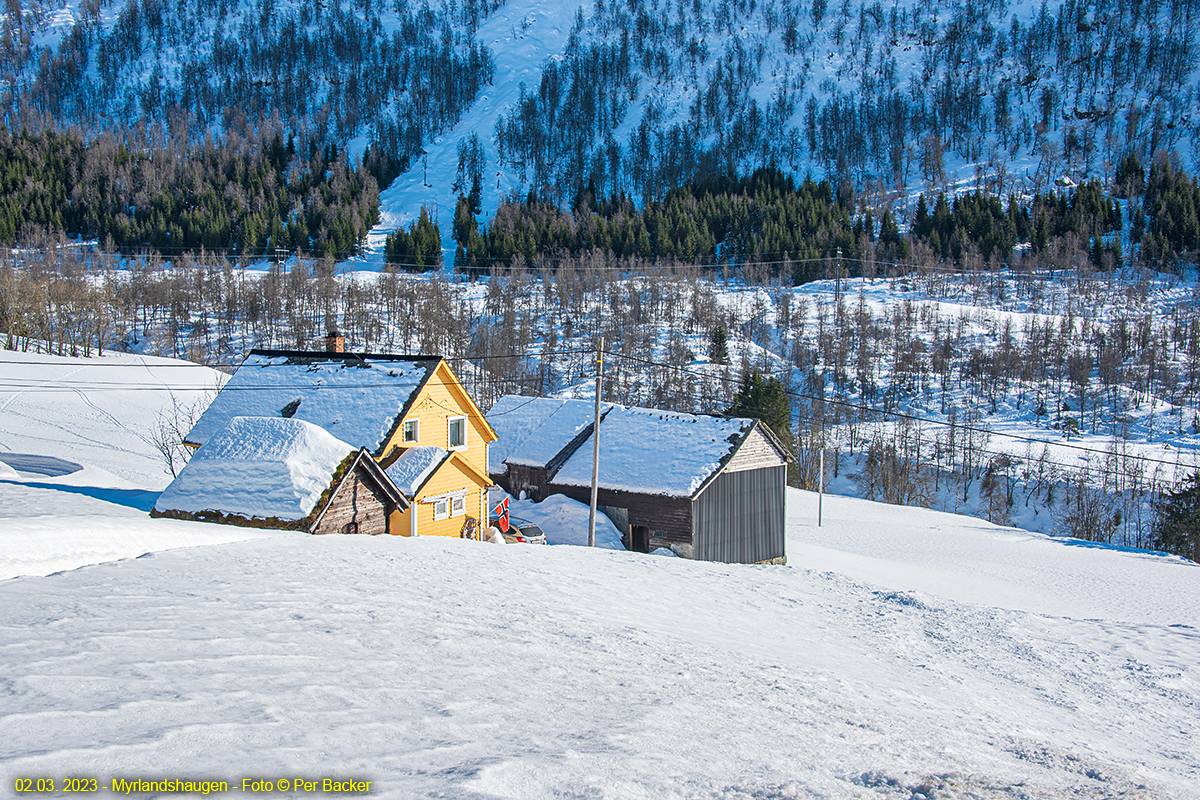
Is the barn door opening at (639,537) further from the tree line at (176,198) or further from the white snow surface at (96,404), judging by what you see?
the tree line at (176,198)

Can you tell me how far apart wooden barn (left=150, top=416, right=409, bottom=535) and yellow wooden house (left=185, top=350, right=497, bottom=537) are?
350 centimetres

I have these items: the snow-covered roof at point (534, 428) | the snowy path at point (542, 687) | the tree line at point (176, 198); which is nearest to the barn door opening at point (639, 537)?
the snow-covered roof at point (534, 428)

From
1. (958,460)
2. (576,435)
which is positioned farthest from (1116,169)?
(576,435)

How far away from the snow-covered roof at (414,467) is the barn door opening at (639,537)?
27.5ft

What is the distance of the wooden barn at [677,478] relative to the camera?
27641 millimetres

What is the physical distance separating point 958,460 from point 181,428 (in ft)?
212

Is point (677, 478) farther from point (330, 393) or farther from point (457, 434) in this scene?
point (330, 393)

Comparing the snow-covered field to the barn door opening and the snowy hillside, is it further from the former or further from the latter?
the snowy hillside

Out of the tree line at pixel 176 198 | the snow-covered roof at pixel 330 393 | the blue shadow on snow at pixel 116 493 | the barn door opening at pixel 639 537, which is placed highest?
the tree line at pixel 176 198

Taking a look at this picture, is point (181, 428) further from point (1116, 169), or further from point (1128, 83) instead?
point (1128, 83)

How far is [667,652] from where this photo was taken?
8.34 metres

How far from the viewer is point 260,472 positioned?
56.5ft

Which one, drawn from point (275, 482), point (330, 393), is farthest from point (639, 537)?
point (275, 482)

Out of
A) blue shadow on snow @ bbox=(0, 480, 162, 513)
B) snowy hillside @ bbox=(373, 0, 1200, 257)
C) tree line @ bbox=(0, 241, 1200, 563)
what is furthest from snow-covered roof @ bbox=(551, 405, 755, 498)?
snowy hillside @ bbox=(373, 0, 1200, 257)
